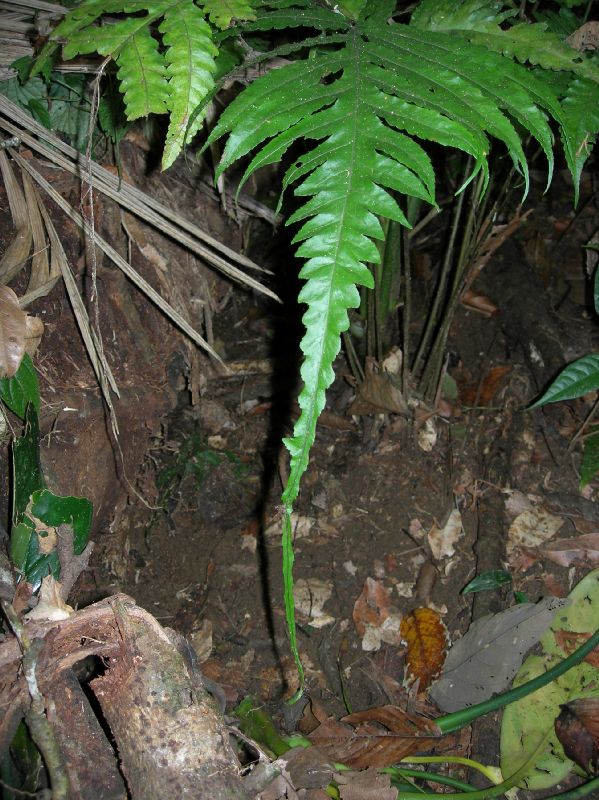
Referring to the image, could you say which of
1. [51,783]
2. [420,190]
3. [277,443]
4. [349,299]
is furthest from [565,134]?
[277,443]

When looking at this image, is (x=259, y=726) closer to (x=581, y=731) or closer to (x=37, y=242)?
(x=581, y=731)

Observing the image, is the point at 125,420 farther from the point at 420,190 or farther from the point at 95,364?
the point at 420,190

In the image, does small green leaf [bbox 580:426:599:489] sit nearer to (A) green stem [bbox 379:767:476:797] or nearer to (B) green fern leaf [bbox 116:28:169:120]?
(A) green stem [bbox 379:767:476:797]

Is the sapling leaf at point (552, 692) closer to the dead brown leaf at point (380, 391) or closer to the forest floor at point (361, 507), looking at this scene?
the forest floor at point (361, 507)

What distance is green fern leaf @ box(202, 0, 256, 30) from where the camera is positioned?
0.86m

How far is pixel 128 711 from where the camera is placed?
32.7 inches

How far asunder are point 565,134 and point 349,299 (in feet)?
1.49

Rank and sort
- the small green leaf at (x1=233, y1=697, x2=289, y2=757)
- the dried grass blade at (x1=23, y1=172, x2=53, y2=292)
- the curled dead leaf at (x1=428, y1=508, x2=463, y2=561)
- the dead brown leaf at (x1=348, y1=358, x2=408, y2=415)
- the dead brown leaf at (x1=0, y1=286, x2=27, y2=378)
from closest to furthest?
the dead brown leaf at (x1=0, y1=286, x2=27, y2=378)
the small green leaf at (x1=233, y1=697, x2=289, y2=757)
the dried grass blade at (x1=23, y1=172, x2=53, y2=292)
the curled dead leaf at (x1=428, y1=508, x2=463, y2=561)
the dead brown leaf at (x1=348, y1=358, x2=408, y2=415)

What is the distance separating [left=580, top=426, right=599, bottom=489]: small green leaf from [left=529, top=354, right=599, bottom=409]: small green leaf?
18 centimetres

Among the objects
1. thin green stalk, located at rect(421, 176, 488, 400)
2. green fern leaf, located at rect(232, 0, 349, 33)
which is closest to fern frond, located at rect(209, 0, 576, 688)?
green fern leaf, located at rect(232, 0, 349, 33)

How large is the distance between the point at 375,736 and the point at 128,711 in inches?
29.0

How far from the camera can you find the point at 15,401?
3.88ft

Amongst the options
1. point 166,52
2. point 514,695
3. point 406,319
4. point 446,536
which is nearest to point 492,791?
point 514,695

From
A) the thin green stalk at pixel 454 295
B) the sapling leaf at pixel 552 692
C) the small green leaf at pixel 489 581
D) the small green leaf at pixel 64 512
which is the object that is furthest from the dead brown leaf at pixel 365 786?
the thin green stalk at pixel 454 295
